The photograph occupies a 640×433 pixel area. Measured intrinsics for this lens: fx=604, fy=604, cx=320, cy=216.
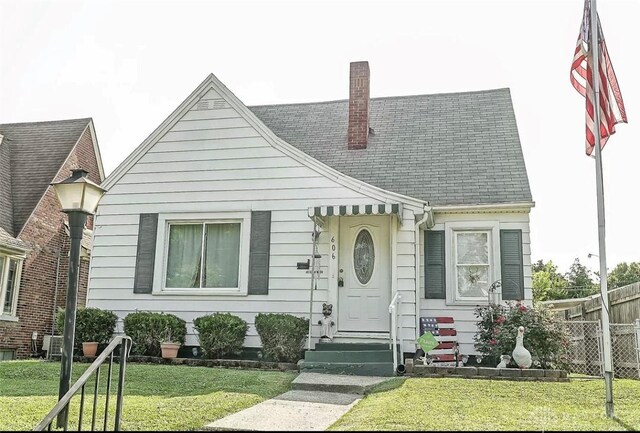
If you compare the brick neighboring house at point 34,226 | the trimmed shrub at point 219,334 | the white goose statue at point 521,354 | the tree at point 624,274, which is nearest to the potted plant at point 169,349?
the trimmed shrub at point 219,334

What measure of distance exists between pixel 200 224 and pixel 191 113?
7.31ft

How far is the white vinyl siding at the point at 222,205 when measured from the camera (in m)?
10.9

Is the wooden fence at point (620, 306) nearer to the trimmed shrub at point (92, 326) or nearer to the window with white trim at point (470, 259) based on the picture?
the window with white trim at point (470, 259)

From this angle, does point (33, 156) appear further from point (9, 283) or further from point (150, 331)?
point (150, 331)

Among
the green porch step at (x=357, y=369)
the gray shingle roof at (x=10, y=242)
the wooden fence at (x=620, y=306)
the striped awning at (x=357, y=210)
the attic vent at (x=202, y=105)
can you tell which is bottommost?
the green porch step at (x=357, y=369)

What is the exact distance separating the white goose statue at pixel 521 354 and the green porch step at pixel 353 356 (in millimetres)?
1881

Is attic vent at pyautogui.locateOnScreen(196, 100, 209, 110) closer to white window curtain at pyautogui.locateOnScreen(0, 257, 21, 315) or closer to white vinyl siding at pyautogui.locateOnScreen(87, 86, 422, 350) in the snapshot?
white vinyl siding at pyautogui.locateOnScreen(87, 86, 422, 350)

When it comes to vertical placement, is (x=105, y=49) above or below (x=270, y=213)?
above

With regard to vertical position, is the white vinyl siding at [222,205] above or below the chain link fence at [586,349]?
above

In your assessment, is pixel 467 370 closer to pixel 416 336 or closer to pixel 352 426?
pixel 416 336

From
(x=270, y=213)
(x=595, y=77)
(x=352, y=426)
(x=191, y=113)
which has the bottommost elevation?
(x=352, y=426)

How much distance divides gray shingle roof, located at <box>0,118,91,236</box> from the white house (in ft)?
16.1

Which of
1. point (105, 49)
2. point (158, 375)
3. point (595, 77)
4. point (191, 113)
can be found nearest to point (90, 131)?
point (191, 113)

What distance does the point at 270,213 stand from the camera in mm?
11250
